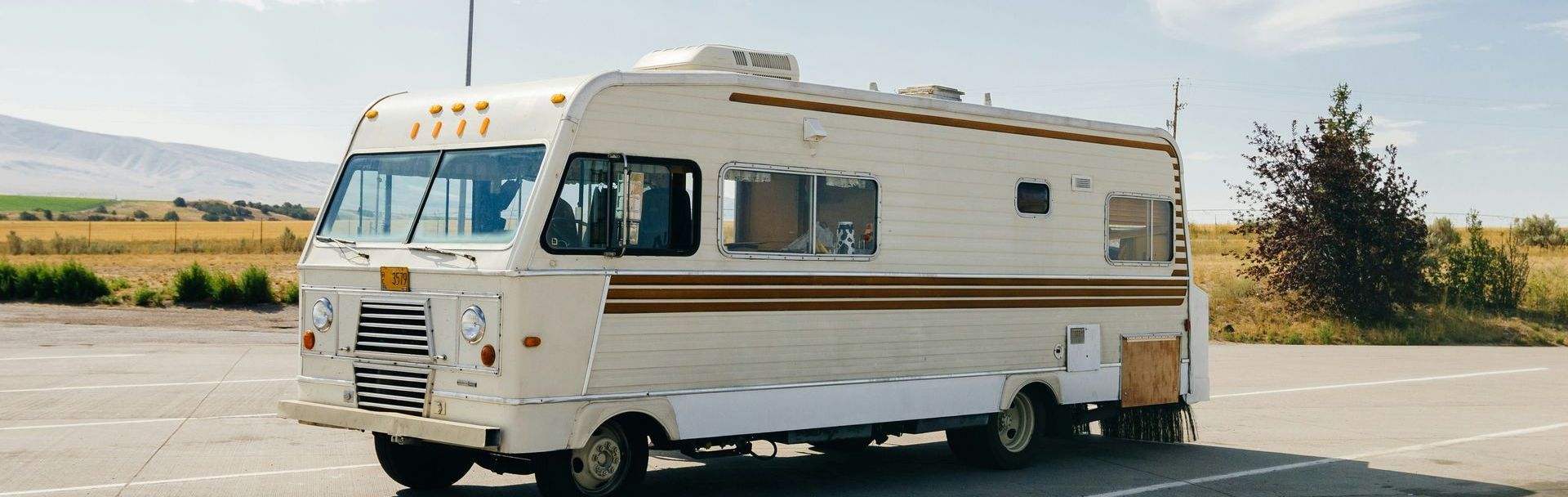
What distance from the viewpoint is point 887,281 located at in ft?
32.2

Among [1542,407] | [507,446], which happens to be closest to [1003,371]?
[507,446]

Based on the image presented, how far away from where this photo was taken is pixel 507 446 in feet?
25.5

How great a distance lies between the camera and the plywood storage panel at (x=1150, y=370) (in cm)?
1166

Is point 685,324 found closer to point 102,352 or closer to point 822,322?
point 822,322

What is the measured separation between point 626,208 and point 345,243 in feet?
6.31

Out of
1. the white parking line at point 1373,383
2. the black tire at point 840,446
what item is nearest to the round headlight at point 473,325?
the black tire at point 840,446

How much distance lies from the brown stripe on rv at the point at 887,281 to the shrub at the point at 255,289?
68.6ft

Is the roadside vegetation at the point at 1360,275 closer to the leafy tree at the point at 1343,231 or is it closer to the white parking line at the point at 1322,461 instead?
the leafy tree at the point at 1343,231

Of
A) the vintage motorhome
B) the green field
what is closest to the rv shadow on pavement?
the vintage motorhome

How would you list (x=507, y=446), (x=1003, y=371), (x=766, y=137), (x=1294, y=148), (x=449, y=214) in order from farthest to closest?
1. (x=1294, y=148)
2. (x=1003, y=371)
3. (x=766, y=137)
4. (x=449, y=214)
5. (x=507, y=446)

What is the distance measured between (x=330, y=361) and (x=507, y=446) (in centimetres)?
162

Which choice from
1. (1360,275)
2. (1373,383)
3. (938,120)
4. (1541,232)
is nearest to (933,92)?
(938,120)

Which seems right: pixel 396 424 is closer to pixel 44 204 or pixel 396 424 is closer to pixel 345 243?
pixel 345 243

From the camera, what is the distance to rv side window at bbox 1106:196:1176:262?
11.7 m
